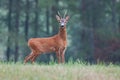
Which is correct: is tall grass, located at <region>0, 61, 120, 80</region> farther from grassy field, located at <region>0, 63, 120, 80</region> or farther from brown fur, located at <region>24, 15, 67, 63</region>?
brown fur, located at <region>24, 15, 67, 63</region>

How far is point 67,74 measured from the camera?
13.5m

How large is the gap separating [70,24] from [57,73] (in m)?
30.2

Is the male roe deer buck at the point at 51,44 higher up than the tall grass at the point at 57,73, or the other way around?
the male roe deer buck at the point at 51,44

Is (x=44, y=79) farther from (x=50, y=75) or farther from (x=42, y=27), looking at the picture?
(x=42, y=27)

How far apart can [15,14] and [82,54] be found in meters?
7.80

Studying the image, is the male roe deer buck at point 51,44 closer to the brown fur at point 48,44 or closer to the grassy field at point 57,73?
the brown fur at point 48,44

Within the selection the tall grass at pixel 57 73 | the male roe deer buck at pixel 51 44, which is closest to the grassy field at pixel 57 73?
the tall grass at pixel 57 73

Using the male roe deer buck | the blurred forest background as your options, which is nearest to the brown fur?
the male roe deer buck

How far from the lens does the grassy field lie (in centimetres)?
1323

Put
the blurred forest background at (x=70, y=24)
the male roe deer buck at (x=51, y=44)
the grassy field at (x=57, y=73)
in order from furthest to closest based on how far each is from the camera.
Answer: the blurred forest background at (x=70, y=24) < the male roe deer buck at (x=51, y=44) < the grassy field at (x=57, y=73)

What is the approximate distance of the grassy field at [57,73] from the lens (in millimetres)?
13227

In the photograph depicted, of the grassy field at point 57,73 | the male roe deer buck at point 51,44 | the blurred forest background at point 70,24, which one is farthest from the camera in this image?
the blurred forest background at point 70,24

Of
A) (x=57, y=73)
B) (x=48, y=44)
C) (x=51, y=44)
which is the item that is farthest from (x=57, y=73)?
(x=48, y=44)

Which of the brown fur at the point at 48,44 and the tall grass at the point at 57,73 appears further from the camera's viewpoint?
the brown fur at the point at 48,44
